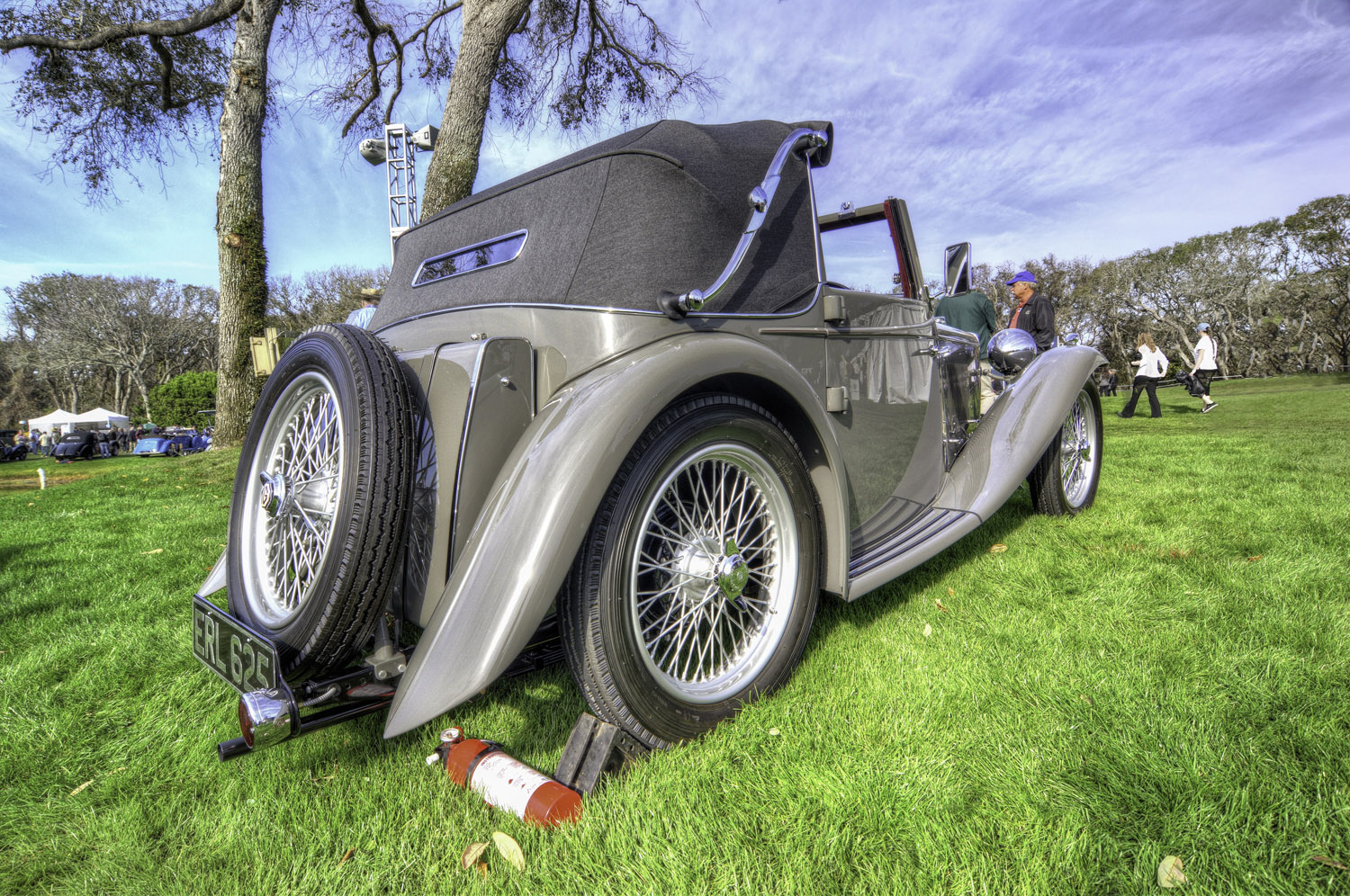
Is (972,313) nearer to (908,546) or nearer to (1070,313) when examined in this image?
(908,546)

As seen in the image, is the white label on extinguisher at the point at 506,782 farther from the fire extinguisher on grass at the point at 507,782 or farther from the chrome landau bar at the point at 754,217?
the chrome landau bar at the point at 754,217

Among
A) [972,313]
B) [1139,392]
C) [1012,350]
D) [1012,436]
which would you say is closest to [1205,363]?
[1139,392]

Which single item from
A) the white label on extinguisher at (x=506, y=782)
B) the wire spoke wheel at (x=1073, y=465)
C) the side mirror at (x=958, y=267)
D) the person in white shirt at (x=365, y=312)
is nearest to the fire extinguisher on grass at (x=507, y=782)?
the white label on extinguisher at (x=506, y=782)

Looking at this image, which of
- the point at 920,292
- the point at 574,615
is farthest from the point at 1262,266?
the point at 574,615

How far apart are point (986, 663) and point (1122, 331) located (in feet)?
185

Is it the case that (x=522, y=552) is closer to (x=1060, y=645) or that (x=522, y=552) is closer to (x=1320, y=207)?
(x=1060, y=645)

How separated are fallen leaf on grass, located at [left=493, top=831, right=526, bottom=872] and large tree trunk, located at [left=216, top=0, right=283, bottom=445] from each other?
971 cm

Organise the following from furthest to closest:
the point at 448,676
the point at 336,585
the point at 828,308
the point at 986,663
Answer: the point at 828,308 → the point at 986,663 → the point at 336,585 → the point at 448,676

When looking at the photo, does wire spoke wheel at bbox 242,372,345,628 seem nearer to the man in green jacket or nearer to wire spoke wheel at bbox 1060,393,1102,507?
wire spoke wheel at bbox 1060,393,1102,507

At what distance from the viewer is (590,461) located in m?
1.67

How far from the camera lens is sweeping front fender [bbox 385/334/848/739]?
1530 mm

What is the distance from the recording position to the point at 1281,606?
263 centimetres

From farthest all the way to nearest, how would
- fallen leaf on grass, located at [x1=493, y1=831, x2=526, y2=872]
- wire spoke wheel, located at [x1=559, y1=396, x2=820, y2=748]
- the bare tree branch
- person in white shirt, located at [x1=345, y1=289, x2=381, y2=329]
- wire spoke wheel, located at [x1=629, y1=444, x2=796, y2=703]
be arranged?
the bare tree branch
person in white shirt, located at [x1=345, y1=289, x2=381, y2=329]
wire spoke wheel, located at [x1=629, y1=444, x2=796, y2=703]
wire spoke wheel, located at [x1=559, y1=396, x2=820, y2=748]
fallen leaf on grass, located at [x1=493, y1=831, x2=526, y2=872]

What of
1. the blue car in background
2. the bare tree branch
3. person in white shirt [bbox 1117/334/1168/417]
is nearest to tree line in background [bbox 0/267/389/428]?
the blue car in background
